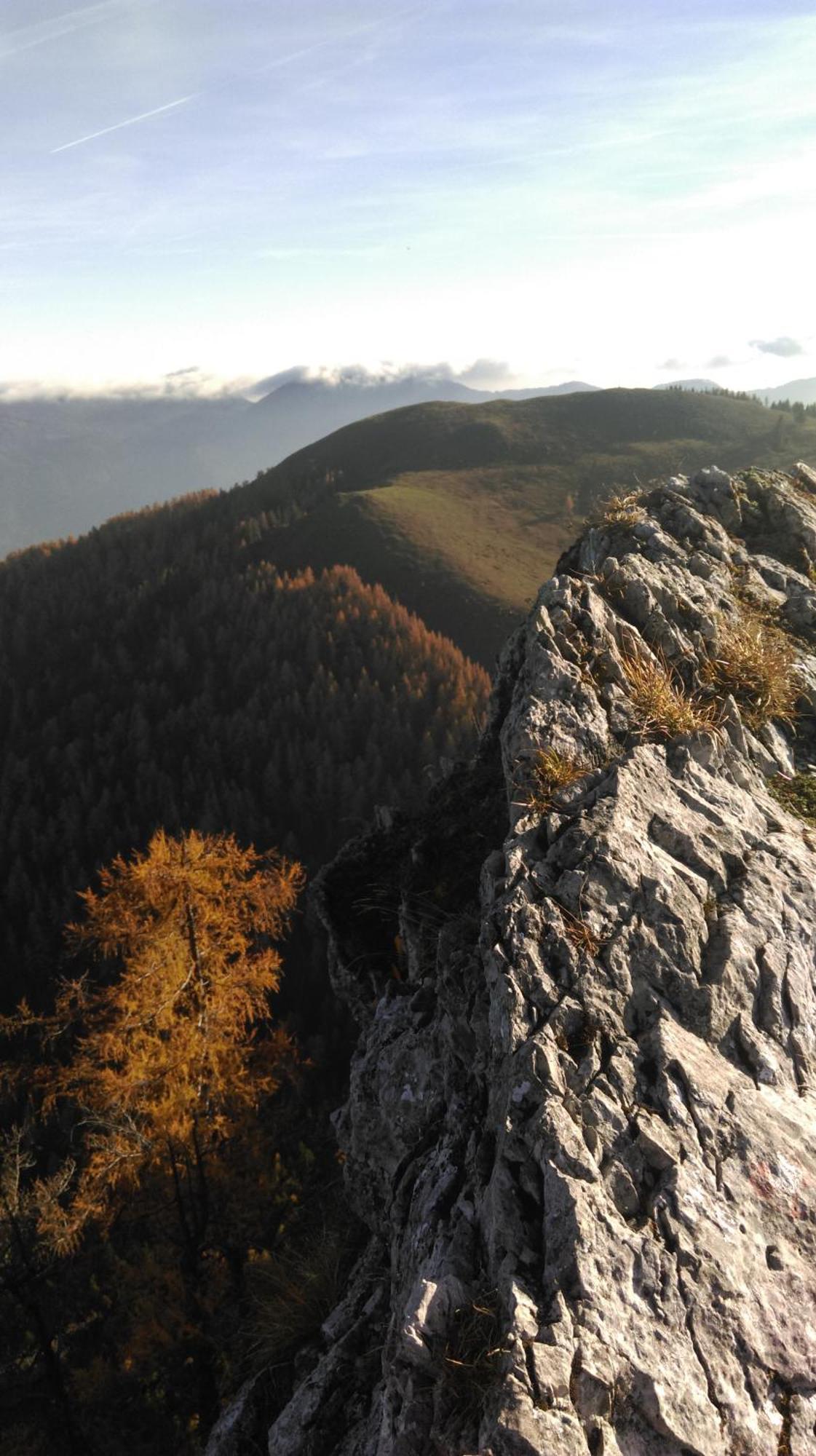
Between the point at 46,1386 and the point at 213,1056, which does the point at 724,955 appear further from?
the point at 46,1386

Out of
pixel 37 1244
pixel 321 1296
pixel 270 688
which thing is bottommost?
pixel 270 688

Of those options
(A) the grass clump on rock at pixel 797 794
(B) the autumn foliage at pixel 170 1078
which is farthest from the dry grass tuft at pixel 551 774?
(B) the autumn foliage at pixel 170 1078

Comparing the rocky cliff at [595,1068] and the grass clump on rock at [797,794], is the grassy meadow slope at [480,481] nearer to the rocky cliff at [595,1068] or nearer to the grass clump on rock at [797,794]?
the rocky cliff at [595,1068]

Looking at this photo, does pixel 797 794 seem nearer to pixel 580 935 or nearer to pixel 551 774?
pixel 551 774

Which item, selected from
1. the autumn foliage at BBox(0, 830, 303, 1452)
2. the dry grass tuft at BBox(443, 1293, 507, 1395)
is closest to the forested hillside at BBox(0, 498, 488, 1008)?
the autumn foliage at BBox(0, 830, 303, 1452)

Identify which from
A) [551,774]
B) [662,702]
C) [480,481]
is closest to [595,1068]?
[551,774]

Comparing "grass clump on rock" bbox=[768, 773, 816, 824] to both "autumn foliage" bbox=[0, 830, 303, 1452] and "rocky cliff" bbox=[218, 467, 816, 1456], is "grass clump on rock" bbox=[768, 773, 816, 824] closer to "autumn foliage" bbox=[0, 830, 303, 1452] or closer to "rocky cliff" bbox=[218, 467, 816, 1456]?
"rocky cliff" bbox=[218, 467, 816, 1456]

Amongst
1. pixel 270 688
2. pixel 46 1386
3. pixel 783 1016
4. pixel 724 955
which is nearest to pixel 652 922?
pixel 724 955
